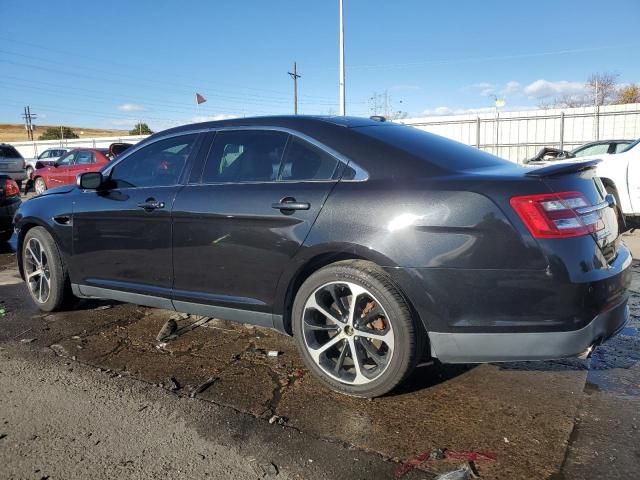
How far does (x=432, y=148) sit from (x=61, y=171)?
16121 millimetres

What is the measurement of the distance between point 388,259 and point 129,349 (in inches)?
85.4

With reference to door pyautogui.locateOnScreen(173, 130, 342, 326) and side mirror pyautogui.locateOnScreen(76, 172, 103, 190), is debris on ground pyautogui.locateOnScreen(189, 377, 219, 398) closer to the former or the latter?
door pyautogui.locateOnScreen(173, 130, 342, 326)

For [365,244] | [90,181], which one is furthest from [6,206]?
[365,244]

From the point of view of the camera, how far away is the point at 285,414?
2889 millimetres

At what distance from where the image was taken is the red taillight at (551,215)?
2551mm

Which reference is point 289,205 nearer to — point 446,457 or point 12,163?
point 446,457

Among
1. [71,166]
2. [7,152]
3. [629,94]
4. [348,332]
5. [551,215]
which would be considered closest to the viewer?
[551,215]

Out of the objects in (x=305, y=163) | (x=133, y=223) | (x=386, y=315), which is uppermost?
(x=305, y=163)

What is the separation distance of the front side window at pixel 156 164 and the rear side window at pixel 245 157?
269 mm

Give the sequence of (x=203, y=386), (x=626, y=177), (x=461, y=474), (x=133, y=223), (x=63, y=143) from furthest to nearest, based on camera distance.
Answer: (x=63, y=143) < (x=626, y=177) < (x=133, y=223) < (x=203, y=386) < (x=461, y=474)

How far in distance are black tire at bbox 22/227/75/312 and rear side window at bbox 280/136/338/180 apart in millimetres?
2408

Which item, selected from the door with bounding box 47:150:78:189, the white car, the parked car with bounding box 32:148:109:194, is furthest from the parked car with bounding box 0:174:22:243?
the door with bounding box 47:150:78:189

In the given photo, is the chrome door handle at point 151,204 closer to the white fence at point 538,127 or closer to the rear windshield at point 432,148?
the rear windshield at point 432,148

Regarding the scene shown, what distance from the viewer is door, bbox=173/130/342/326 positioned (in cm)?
315
